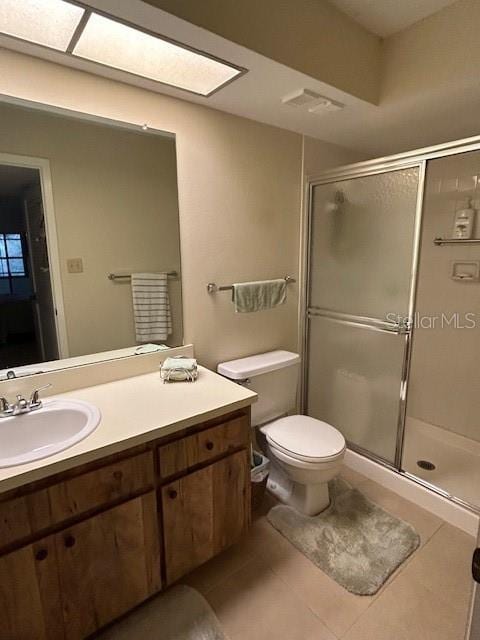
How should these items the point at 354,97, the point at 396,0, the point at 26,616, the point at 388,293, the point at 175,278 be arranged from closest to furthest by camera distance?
1. the point at 26,616
2. the point at 396,0
3. the point at 354,97
4. the point at 175,278
5. the point at 388,293

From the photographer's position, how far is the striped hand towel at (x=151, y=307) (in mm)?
1737

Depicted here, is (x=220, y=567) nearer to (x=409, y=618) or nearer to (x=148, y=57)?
(x=409, y=618)

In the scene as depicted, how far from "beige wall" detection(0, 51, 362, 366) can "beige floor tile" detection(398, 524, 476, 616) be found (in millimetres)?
1332

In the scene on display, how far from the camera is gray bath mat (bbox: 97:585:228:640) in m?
1.31

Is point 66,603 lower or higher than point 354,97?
lower

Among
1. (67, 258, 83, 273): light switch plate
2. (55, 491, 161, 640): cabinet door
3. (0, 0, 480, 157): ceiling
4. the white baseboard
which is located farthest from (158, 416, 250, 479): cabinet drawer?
(0, 0, 480, 157): ceiling

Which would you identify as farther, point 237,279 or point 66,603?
point 237,279

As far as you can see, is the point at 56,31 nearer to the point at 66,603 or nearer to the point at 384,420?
the point at 66,603

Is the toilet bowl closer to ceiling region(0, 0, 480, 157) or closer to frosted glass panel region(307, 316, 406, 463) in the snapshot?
frosted glass panel region(307, 316, 406, 463)

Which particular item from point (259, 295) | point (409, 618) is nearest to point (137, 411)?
point (259, 295)

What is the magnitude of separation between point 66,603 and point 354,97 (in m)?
2.30

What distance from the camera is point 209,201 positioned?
6.16 feet

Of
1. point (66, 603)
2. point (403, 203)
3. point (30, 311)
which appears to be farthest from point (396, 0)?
point (66, 603)

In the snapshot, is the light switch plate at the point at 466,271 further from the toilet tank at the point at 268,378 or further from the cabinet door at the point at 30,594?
the cabinet door at the point at 30,594
